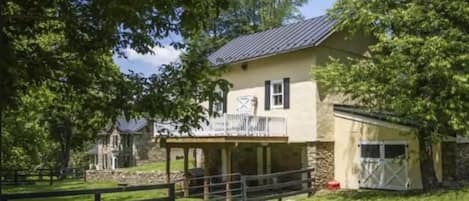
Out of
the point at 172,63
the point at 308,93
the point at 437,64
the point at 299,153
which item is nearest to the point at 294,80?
the point at 308,93

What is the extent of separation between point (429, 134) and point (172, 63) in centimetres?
1300

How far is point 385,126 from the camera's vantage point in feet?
66.6

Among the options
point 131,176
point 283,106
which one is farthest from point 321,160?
point 131,176

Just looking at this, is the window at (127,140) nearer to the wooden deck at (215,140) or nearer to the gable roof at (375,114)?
the wooden deck at (215,140)

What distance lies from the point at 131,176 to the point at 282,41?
1234 cm

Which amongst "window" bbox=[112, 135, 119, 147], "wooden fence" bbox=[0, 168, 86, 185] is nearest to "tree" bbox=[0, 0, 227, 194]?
"wooden fence" bbox=[0, 168, 86, 185]

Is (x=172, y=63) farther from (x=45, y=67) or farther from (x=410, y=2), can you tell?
(x=410, y=2)

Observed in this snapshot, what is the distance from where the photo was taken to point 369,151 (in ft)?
68.6

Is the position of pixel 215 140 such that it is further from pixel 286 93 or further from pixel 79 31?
pixel 79 31

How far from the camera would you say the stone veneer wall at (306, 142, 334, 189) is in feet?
70.3

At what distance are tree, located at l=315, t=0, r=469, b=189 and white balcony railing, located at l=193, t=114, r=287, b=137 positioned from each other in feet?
12.9

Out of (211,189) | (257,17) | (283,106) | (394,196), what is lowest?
(211,189)

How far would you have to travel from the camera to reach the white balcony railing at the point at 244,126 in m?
20.2

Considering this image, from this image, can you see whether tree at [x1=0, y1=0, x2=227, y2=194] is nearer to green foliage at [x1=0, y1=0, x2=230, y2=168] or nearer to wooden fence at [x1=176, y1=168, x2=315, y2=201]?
green foliage at [x1=0, y1=0, x2=230, y2=168]
